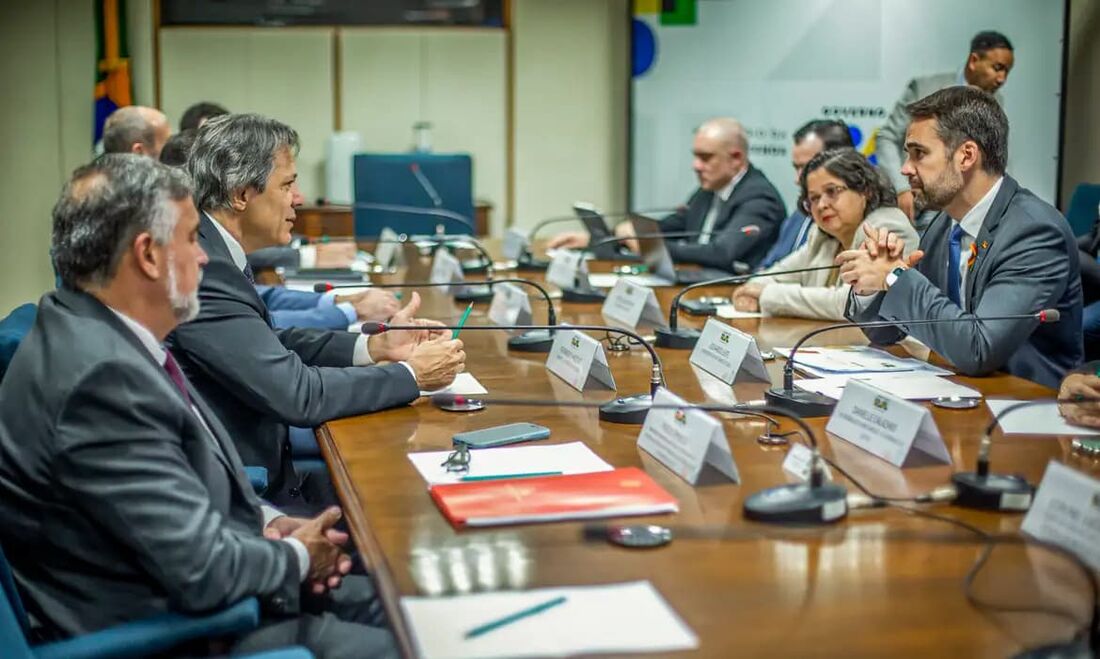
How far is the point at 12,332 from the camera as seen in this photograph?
2299 millimetres

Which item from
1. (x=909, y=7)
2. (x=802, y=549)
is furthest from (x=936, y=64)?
(x=802, y=549)

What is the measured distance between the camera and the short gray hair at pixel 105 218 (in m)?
1.76

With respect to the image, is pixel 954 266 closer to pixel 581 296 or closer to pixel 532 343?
pixel 532 343

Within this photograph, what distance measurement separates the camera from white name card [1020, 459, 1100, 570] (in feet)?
4.98

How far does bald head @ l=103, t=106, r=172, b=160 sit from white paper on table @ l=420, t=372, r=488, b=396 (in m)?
2.73

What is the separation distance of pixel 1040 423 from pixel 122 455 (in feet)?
5.19

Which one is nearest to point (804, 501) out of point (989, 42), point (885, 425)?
point (885, 425)

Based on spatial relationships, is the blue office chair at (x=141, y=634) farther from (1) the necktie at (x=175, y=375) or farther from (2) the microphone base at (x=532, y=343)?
(2) the microphone base at (x=532, y=343)

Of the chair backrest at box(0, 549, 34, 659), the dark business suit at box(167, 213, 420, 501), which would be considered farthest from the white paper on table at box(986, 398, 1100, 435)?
the chair backrest at box(0, 549, 34, 659)

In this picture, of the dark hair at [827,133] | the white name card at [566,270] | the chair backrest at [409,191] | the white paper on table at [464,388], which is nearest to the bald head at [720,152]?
the dark hair at [827,133]

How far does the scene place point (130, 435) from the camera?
161cm

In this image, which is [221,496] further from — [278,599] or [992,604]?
[992,604]

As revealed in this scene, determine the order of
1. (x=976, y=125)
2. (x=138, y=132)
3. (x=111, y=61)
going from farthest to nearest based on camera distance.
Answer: (x=111, y=61)
(x=138, y=132)
(x=976, y=125)

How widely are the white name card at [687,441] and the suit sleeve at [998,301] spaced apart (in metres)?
0.95
